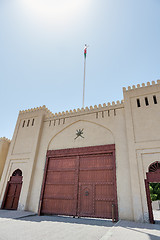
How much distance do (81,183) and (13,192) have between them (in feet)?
15.2

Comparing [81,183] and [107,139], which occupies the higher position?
[107,139]

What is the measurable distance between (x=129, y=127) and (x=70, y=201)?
16.6 ft

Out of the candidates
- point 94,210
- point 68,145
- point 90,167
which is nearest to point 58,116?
point 68,145

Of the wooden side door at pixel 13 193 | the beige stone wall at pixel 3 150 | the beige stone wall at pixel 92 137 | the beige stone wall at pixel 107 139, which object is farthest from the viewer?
the beige stone wall at pixel 3 150

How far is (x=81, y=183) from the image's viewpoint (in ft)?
29.5

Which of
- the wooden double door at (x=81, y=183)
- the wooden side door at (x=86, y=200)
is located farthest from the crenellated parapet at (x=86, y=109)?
the wooden side door at (x=86, y=200)

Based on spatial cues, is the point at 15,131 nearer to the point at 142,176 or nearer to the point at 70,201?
the point at 70,201

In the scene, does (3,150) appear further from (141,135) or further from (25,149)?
(141,135)

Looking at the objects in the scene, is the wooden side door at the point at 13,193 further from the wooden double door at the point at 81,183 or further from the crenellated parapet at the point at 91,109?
the crenellated parapet at the point at 91,109

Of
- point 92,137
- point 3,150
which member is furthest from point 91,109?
point 3,150

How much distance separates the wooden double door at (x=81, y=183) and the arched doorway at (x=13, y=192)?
1866 millimetres

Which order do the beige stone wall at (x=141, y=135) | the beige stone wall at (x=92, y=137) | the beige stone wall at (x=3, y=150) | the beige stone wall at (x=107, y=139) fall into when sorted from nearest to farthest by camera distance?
the beige stone wall at (x=141, y=135) < the beige stone wall at (x=107, y=139) < the beige stone wall at (x=92, y=137) < the beige stone wall at (x=3, y=150)

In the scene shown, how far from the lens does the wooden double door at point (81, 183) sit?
8.23m

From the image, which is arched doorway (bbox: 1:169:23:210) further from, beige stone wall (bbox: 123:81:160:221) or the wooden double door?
beige stone wall (bbox: 123:81:160:221)
